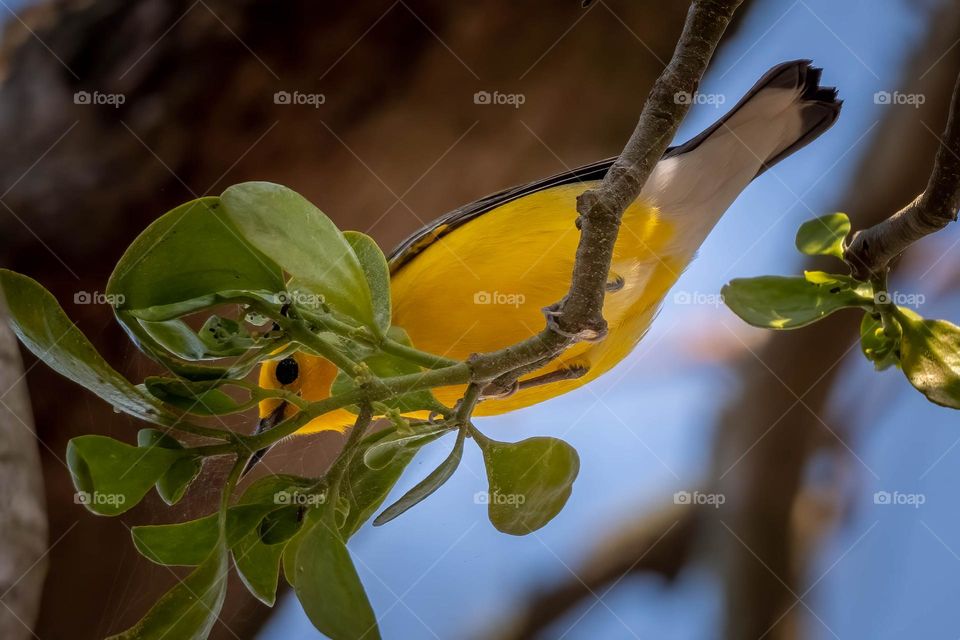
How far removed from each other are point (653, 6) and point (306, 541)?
172 cm

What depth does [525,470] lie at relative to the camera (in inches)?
37.1

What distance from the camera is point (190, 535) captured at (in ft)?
2.88

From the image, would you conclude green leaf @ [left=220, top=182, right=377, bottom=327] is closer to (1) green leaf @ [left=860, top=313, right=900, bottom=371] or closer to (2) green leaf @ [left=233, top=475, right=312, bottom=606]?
(2) green leaf @ [left=233, top=475, right=312, bottom=606]

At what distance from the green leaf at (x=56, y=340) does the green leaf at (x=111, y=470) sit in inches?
1.6

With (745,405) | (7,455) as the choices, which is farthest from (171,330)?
(745,405)

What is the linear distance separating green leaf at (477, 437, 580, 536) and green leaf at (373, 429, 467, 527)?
0.04 m

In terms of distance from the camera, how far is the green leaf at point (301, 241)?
733mm

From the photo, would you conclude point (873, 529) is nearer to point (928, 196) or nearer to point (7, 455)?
point (928, 196)

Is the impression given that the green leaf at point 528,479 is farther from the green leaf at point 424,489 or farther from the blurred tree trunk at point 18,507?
the blurred tree trunk at point 18,507

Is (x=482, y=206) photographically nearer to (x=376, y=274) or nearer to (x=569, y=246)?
(x=569, y=246)

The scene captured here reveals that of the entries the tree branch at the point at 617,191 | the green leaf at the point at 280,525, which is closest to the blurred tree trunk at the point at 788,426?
the tree branch at the point at 617,191

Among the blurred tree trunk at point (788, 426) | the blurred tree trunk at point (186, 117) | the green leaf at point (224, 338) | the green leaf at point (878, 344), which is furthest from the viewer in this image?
the blurred tree trunk at point (788, 426)

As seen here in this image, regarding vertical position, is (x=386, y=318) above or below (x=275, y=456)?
above

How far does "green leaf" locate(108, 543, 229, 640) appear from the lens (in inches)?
29.5
